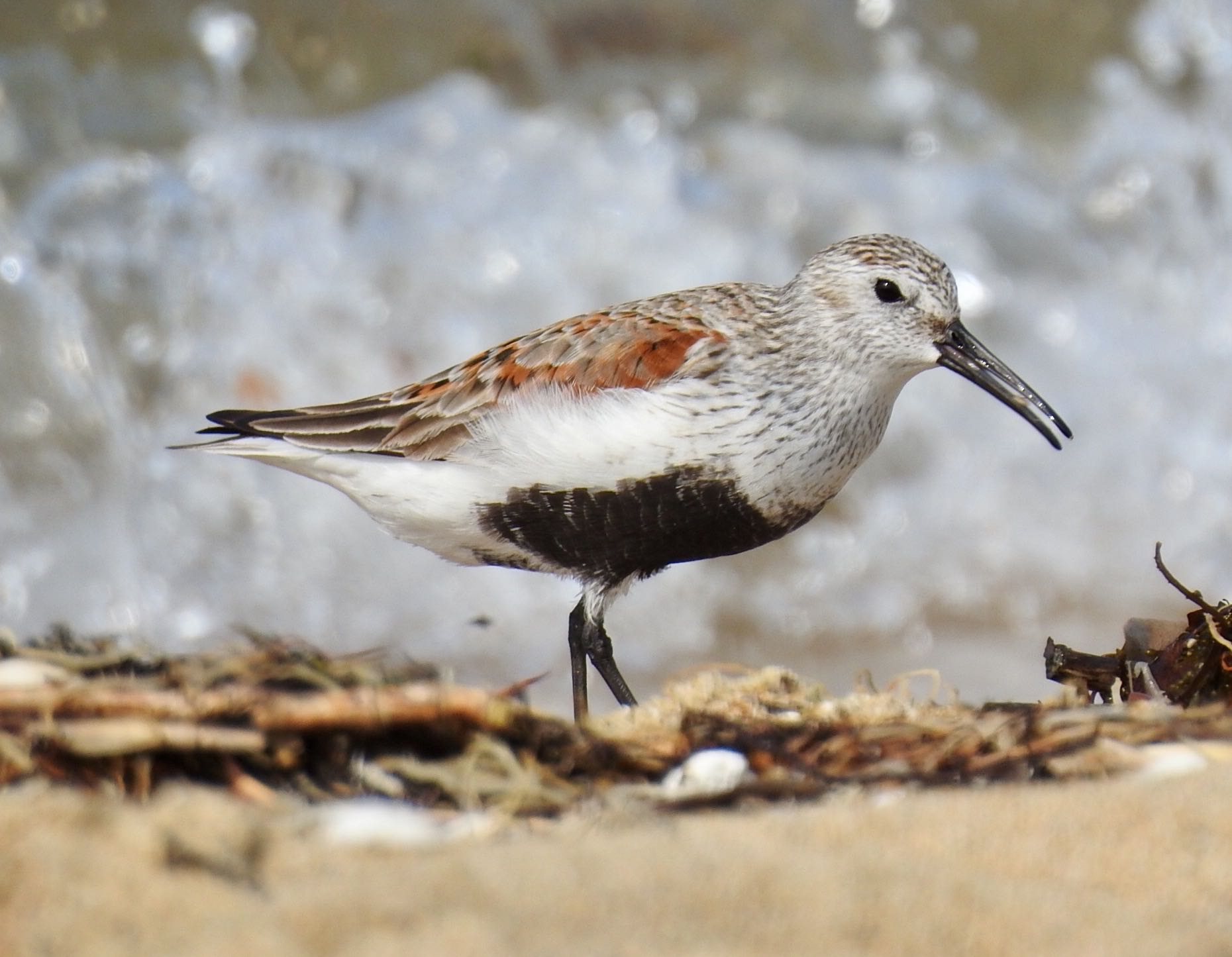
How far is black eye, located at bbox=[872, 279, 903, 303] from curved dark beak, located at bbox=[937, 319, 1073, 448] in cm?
16

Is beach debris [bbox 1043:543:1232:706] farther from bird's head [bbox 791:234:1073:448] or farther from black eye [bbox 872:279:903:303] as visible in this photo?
black eye [bbox 872:279:903:303]

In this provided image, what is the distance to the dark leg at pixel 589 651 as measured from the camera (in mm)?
4367

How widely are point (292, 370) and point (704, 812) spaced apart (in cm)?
675

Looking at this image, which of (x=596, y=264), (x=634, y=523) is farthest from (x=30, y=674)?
(x=596, y=264)

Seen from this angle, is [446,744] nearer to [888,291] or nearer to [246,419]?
[888,291]

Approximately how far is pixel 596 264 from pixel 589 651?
15.9 feet

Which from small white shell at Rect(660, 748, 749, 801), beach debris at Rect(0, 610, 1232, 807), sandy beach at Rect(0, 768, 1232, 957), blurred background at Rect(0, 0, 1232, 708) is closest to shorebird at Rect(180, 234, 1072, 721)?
beach debris at Rect(0, 610, 1232, 807)

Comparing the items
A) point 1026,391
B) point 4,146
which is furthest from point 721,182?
point 1026,391

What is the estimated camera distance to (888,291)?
4.21 meters

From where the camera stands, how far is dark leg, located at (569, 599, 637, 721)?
4367 mm


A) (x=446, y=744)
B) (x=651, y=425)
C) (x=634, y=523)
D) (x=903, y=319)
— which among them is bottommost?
(x=446, y=744)

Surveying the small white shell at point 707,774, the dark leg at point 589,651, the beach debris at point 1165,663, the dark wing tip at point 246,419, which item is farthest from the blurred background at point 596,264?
the small white shell at point 707,774

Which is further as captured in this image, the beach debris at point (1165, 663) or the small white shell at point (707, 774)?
the beach debris at point (1165, 663)

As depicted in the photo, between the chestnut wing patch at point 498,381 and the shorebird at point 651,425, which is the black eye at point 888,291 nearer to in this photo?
the shorebird at point 651,425
